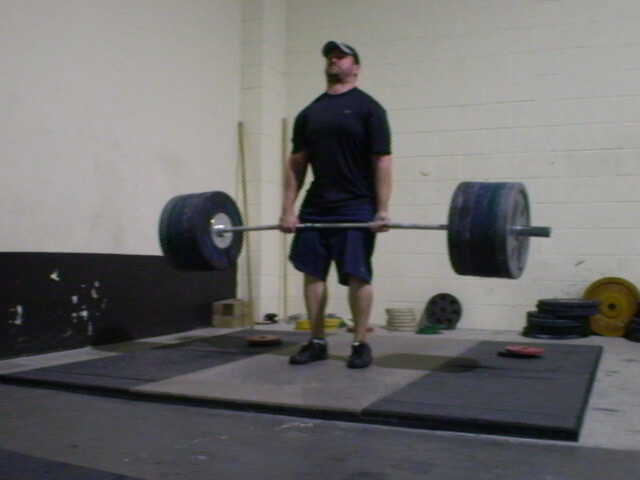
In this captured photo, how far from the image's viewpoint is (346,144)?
109 inches

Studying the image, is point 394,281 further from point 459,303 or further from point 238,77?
point 238,77

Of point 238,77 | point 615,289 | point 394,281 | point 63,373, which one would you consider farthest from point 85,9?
point 615,289

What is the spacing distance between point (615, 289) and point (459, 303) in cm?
91

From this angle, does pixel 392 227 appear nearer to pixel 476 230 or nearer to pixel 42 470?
pixel 476 230

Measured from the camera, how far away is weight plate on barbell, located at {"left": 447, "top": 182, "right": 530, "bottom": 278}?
235cm

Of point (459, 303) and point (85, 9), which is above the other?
point (85, 9)

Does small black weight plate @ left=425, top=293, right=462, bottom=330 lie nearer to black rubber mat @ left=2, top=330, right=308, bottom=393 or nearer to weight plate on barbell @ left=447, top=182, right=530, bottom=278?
black rubber mat @ left=2, top=330, right=308, bottom=393

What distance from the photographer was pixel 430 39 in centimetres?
448

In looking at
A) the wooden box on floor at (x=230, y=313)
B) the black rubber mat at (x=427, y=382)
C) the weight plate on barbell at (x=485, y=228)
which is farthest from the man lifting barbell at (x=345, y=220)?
the wooden box on floor at (x=230, y=313)

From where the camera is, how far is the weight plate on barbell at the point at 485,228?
2348mm

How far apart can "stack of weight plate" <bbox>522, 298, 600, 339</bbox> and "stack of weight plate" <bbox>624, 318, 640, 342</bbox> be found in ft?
0.66

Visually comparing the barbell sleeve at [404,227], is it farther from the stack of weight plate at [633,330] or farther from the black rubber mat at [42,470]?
the stack of weight plate at [633,330]

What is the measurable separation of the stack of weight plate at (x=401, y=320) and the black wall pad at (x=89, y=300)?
116cm

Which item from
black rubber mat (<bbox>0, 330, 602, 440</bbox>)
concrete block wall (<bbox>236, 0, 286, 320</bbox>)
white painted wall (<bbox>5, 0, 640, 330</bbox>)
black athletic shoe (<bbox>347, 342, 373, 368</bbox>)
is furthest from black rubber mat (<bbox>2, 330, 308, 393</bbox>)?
concrete block wall (<bbox>236, 0, 286, 320</bbox>)
